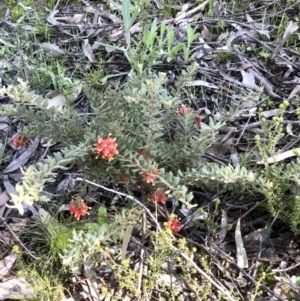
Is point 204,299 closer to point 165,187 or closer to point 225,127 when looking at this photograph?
point 165,187

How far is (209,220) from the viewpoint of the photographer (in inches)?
69.6

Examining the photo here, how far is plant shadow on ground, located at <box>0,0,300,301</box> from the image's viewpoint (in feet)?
5.22

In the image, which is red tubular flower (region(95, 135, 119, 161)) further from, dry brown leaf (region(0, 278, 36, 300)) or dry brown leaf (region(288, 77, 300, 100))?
dry brown leaf (region(288, 77, 300, 100))

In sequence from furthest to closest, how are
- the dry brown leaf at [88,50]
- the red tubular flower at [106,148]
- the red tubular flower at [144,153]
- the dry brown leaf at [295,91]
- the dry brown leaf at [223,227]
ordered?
1. the dry brown leaf at [88,50]
2. the dry brown leaf at [295,91]
3. the dry brown leaf at [223,227]
4. the red tubular flower at [144,153]
5. the red tubular flower at [106,148]

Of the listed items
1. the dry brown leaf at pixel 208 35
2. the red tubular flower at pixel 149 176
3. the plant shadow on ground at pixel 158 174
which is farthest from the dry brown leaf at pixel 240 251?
the dry brown leaf at pixel 208 35

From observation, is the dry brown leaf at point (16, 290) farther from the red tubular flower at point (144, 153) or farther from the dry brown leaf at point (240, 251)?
the dry brown leaf at point (240, 251)

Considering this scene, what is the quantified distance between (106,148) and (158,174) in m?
0.18

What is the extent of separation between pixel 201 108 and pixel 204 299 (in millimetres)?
856

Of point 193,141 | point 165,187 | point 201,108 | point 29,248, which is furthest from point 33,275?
point 201,108

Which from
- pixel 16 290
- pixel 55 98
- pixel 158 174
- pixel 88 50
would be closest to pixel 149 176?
pixel 158 174

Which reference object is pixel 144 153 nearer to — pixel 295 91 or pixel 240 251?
pixel 240 251

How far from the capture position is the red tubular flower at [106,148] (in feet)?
5.04

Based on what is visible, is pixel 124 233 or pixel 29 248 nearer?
pixel 124 233

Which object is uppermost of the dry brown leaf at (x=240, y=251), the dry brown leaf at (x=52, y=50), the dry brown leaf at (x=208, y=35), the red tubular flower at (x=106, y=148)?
the red tubular flower at (x=106, y=148)
